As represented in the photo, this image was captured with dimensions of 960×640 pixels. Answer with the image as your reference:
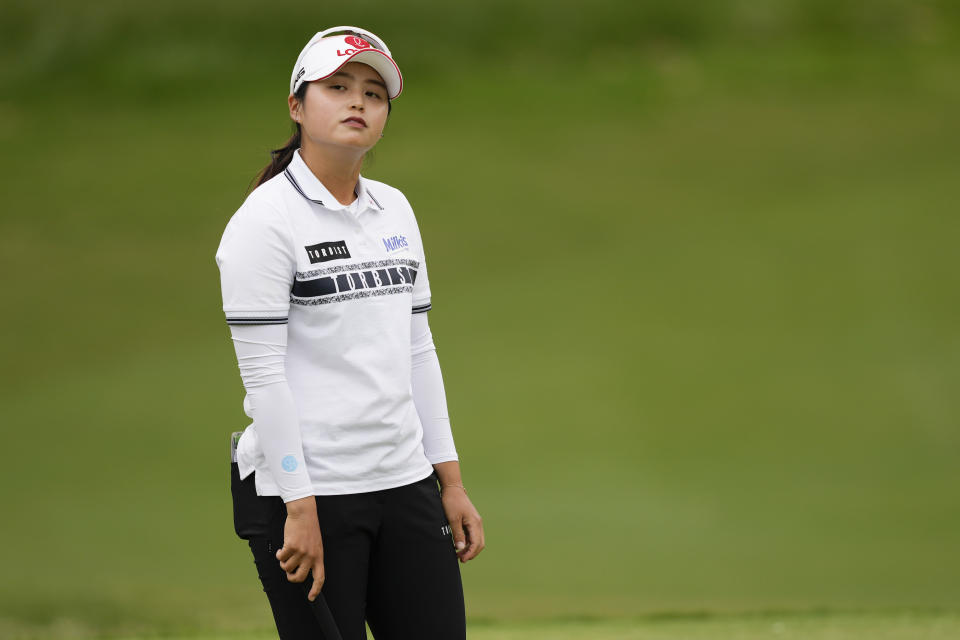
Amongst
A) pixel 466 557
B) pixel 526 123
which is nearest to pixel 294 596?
pixel 466 557

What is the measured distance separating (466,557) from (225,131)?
457 centimetres

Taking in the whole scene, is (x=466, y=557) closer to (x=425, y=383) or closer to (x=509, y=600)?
(x=425, y=383)

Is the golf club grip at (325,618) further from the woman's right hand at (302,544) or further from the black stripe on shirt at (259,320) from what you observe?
the black stripe on shirt at (259,320)

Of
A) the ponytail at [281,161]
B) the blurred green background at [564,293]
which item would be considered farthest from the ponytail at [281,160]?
the blurred green background at [564,293]

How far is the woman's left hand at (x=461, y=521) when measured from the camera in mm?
1474

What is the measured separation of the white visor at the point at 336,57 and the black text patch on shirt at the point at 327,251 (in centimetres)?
21

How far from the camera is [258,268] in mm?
1256

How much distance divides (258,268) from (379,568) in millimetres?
407

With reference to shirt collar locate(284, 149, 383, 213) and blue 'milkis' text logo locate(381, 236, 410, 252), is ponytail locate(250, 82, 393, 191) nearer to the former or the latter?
shirt collar locate(284, 149, 383, 213)

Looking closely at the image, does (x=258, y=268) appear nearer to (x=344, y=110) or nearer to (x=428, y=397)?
(x=344, y=110)

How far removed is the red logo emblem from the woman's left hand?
23.1 inches

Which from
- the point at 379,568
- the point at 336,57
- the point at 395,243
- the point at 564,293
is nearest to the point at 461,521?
the point at 379,568

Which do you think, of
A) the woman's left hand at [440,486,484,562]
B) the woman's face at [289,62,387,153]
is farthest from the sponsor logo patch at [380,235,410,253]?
the woman's left hand at [440,486,484,562]

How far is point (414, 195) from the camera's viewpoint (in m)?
5.29
